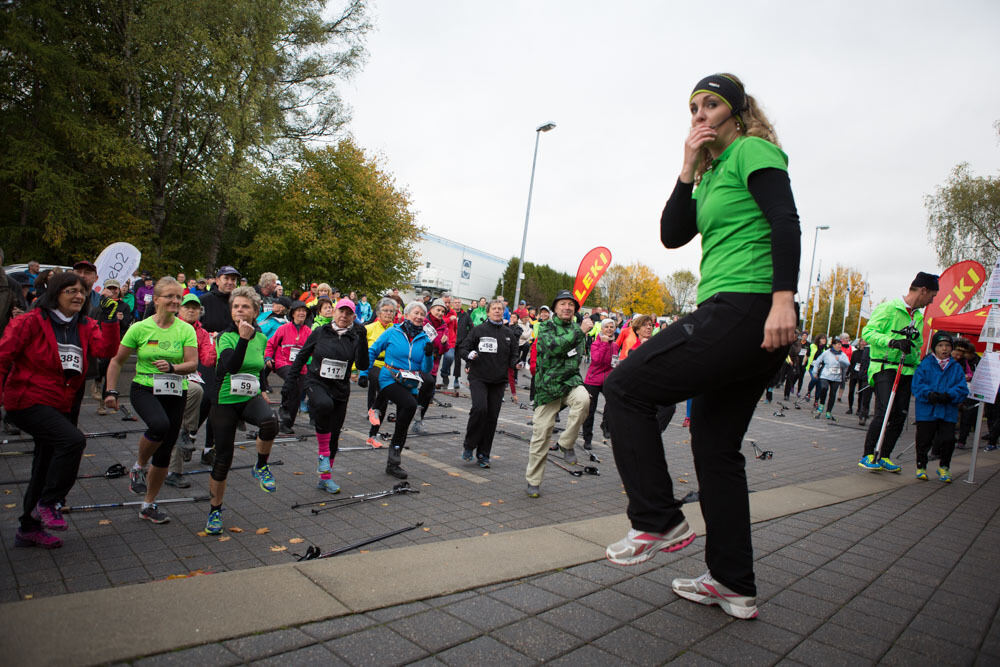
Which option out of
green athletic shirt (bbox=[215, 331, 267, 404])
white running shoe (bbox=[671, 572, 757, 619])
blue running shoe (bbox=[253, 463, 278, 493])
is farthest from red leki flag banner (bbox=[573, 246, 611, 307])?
white running shoe (bbox=[671, 572, 757, 619])

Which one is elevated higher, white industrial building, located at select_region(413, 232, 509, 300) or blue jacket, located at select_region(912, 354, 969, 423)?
white industrial building, located at select_region(413, 232, 509, 300)

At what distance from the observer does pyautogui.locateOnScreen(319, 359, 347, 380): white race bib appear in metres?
6.34

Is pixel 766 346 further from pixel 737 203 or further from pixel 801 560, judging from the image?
pixel 801 560

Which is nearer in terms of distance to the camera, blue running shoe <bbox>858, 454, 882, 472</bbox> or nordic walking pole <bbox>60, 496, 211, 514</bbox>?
nordic walking pole <bbox>60, 496, 211, 514</bbox>

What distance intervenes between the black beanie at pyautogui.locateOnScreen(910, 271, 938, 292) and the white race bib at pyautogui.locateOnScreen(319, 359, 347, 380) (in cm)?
672

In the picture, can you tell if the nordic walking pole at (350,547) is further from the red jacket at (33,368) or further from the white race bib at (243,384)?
the red jacket at (33,368)

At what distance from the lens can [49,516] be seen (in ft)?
13.6

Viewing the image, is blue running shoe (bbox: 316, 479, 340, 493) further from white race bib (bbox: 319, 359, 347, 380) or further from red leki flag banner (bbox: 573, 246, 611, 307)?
red leki flag banner (bbox: 573, 246, 611, 307)

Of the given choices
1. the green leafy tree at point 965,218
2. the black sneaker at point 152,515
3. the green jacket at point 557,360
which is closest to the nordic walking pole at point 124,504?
the black sneaker at point 152,515

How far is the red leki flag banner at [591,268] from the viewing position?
1270cm

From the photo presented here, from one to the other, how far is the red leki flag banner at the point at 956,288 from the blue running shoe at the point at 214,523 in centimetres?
1124

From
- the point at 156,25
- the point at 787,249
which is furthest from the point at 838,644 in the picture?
the point at 156,25

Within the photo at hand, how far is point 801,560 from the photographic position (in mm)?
3723

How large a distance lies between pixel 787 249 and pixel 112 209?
89.3 ft
